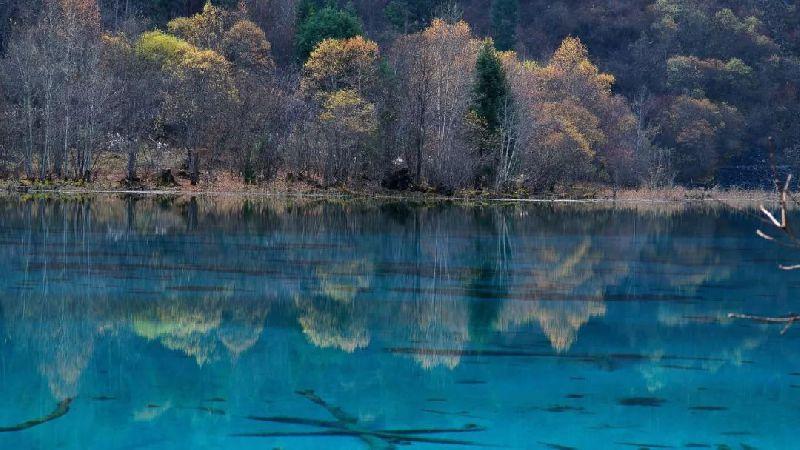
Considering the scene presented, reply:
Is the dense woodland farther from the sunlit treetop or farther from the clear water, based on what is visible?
the clear water

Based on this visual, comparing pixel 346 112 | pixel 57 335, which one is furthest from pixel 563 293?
pixel 346 112

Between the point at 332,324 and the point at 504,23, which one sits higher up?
the point at 504,23

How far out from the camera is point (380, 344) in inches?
637

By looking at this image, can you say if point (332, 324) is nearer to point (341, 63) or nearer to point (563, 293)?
point (563, 293)

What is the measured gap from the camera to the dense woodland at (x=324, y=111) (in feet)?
191

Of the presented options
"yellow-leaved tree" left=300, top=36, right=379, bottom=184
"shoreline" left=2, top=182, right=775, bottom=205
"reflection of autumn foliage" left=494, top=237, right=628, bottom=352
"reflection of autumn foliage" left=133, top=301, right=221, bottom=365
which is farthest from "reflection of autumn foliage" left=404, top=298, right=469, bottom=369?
"yellow-leaved tree" left=300, top=36, right=379, bottom=184

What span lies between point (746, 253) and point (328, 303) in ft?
57.0

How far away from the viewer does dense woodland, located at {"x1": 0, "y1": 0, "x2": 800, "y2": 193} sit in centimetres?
5812

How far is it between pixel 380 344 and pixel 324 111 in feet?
165

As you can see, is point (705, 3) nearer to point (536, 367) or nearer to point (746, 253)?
point (746, 253)

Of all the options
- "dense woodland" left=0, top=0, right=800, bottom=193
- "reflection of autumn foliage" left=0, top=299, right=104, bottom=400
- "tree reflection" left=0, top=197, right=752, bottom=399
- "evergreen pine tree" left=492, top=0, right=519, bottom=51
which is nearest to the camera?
"reflection of autumn foliage" left=0, top=299, right=104, bottom=400

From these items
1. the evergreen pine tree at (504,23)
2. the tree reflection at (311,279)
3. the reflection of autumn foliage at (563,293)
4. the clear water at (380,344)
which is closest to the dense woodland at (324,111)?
the evergreen pine tree at (504,23)

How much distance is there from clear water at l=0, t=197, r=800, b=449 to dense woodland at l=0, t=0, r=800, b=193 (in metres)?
27.3

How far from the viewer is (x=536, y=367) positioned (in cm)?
1480
